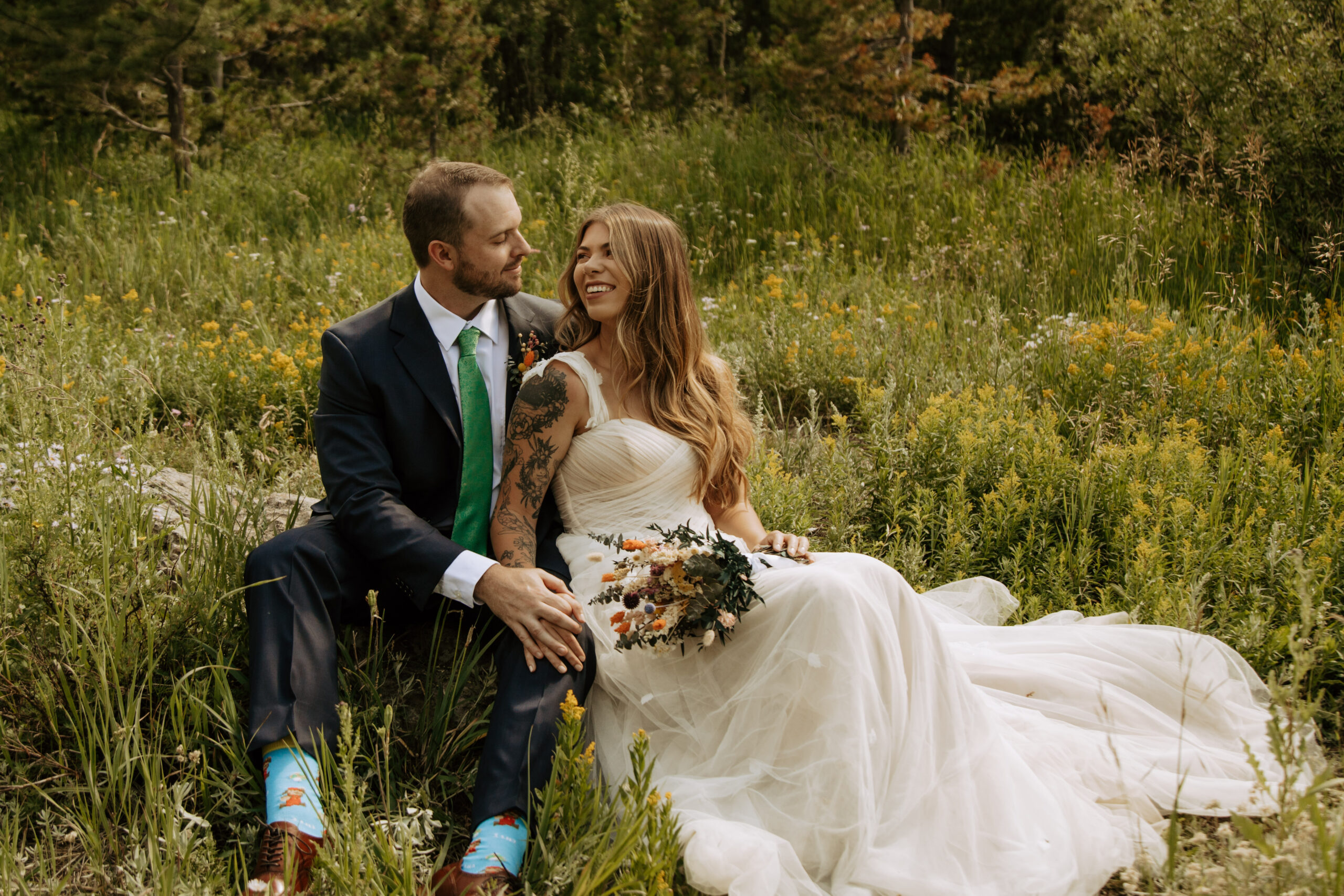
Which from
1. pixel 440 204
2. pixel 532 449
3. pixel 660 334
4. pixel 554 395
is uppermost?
A: pixel 440 204

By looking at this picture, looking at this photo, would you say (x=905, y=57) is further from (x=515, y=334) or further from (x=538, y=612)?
(x=538, y=612)

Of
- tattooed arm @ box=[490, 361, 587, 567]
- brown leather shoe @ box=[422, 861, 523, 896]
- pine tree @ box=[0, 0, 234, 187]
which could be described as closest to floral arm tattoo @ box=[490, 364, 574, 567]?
tattooed arm @ box=[490, 361, 587, 567]

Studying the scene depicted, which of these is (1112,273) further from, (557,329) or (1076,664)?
(557,329)

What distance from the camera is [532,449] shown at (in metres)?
3.07

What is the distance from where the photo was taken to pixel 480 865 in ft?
7.60

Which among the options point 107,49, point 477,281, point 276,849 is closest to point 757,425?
point 477,281

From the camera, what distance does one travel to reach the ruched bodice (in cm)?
317

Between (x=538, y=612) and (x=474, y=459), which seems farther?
(x=474, y=459)

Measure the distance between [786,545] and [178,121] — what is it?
8.19 metres

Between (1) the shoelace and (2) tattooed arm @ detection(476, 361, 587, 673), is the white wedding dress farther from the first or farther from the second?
(1) the shoelace

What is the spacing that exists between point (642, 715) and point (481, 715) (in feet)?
1.73

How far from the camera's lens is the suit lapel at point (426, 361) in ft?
10.3

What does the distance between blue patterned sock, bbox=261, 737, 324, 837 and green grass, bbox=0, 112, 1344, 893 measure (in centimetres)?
11

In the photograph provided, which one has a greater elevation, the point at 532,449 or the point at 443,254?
the point at 443,254
